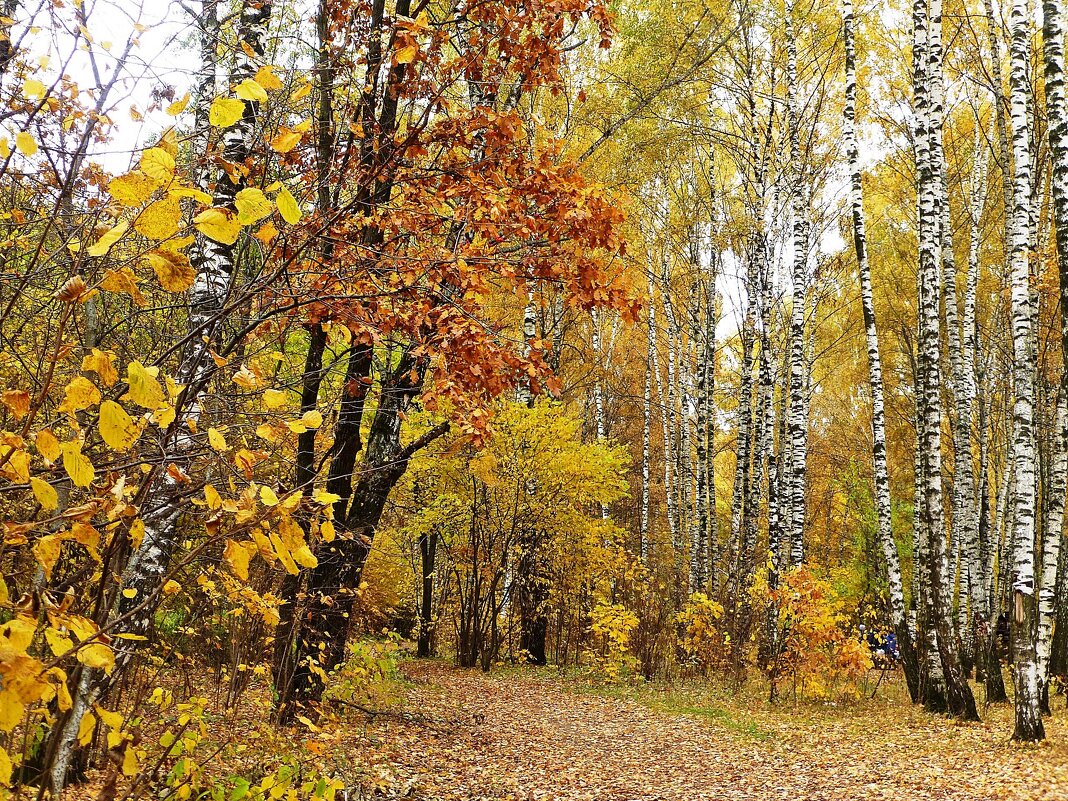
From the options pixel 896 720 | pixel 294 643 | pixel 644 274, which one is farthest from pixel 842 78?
pixel 294 643

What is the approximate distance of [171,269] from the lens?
152cm

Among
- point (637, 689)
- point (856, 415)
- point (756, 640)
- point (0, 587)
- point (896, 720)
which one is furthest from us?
point (856, 415)

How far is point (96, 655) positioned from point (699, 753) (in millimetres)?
7750

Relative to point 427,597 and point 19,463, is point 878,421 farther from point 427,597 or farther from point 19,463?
point 19,463

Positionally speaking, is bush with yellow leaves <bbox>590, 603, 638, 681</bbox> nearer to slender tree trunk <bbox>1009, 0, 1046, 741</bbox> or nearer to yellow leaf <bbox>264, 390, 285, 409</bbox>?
slender tree trunk <bbox>1009, 0, 1046, 741</bbox>

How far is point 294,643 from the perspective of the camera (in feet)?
18.4

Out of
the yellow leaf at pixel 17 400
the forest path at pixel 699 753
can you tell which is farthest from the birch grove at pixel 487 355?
the forest path at pixel 699 753

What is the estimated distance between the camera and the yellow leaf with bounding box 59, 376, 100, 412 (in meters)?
1.53

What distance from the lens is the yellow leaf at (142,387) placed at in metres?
1.39

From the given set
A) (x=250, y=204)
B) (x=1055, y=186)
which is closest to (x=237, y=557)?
(x=250, y=204)

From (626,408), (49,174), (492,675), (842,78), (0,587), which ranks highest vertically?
(842,78)

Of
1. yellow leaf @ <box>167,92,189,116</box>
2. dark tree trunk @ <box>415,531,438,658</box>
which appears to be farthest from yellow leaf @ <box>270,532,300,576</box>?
dark tree trunk @ <box>415,531,438,658</box>

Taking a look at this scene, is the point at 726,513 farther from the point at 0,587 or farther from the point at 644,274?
the point at 0,587

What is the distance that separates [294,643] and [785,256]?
14600 mm
